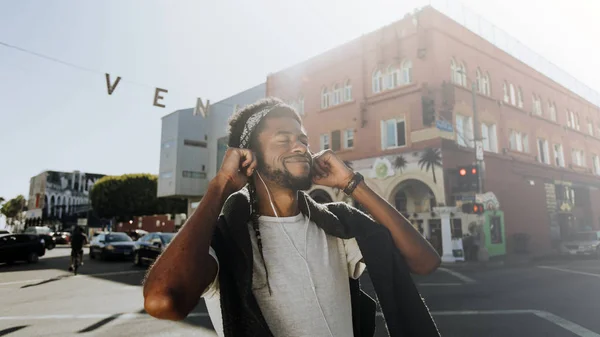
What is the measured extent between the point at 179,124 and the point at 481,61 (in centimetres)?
2745

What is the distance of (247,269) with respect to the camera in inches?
56.1

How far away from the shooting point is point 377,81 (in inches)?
784

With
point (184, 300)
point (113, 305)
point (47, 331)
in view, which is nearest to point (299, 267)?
point (184, 300)

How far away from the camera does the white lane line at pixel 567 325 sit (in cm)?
529

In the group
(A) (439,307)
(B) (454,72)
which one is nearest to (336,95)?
(B) (454,72)

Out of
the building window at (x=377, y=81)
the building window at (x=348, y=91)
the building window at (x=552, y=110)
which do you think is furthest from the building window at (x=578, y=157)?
the building window at (x=348, y=91)

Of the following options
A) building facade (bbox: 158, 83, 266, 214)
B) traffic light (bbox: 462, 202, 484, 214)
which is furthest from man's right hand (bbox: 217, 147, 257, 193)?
building facade (bbox: 158, 83, 266, 214)

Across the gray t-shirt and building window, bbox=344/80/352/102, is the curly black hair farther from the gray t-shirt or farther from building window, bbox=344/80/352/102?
building window, bbox=344/80/352/102

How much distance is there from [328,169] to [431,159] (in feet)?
53.0

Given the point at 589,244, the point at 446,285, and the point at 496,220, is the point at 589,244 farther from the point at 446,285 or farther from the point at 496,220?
the point at 446,285

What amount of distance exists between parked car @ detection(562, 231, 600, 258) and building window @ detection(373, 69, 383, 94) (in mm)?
12773

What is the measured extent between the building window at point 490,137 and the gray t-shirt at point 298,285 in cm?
2100

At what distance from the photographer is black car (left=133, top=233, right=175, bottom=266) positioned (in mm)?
14719

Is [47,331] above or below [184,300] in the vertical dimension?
below
